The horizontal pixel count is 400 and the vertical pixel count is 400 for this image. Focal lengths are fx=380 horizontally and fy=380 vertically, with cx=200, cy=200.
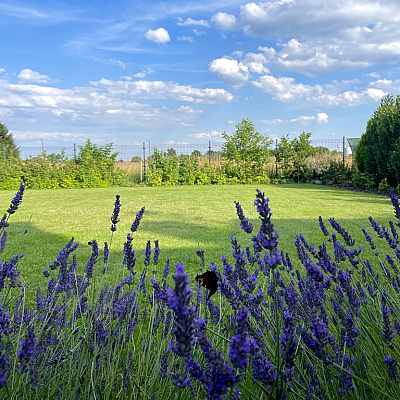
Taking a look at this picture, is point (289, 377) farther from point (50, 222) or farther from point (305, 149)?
point (305, 149)

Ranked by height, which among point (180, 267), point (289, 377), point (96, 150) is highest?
point (96, 150)

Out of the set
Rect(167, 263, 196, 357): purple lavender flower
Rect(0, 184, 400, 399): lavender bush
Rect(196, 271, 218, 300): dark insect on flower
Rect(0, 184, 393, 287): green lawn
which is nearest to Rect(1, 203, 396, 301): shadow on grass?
Rect(0, 184, 393, 287): green lawn

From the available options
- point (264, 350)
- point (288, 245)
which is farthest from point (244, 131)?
point (264, 350)

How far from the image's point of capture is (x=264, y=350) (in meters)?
1.37

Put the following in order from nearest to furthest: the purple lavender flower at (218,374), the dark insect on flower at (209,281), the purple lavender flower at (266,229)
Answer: the purple lavender flower at (218,374), the purple lavender flower at (266,229), the dark insect on flower at (209,281)

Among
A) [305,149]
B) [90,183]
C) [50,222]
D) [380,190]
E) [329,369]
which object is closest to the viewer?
[329,369]

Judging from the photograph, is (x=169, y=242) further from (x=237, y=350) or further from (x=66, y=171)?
(x=66, y=171)

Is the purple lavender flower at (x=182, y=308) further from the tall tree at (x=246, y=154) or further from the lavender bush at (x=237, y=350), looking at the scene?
the tall tree at (x=246, y=154)

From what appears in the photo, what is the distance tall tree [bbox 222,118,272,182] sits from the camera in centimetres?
2244

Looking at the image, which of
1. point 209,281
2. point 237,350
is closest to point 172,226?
point 209,281

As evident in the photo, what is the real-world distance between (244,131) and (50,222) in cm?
1626

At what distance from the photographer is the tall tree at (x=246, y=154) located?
2244cm

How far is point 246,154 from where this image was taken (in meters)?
22.7

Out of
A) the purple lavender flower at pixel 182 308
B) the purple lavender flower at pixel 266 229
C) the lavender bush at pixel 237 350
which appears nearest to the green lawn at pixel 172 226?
the lavender bush at pixel 237 350
